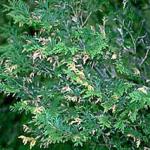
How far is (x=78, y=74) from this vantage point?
2271 mm

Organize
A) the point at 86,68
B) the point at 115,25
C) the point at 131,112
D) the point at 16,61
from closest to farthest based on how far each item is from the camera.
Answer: the point at 131,112
the point at 86,68
the point at 16,61
the point at 115,25

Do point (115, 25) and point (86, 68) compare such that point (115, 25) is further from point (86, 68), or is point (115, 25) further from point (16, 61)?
point (16, 61)

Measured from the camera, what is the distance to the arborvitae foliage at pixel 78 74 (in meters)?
2.27

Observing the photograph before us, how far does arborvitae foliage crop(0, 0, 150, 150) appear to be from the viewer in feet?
7.45

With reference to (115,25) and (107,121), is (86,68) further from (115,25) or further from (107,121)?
(115,25)

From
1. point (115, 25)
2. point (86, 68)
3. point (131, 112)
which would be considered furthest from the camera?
point (115, 25)

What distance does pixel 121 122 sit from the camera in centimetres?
228

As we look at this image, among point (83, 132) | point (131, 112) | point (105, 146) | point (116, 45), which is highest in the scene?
point (116, 45)

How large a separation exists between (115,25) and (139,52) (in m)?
0.24

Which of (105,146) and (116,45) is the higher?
(116,45)

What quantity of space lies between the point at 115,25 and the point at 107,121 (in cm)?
74

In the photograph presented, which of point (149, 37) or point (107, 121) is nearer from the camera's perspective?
point (107, 121)

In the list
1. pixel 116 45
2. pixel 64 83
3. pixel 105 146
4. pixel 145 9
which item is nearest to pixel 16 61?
pixel 64 83

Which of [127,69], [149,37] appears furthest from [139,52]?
[127,69]
